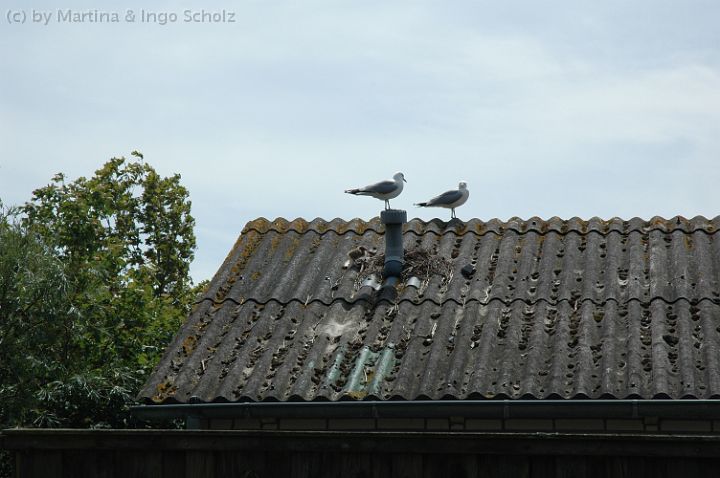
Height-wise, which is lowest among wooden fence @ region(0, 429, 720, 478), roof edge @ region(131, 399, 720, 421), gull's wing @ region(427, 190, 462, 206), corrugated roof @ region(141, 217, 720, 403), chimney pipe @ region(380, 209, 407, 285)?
wooden fence @ region(0, 429, 720, 478)

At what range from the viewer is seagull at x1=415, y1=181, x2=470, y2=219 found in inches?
478

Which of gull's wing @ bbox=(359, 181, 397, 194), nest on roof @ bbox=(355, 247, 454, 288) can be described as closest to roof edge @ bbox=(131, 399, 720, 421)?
nest on roof @ bbox=(355, 247, 454, 288)

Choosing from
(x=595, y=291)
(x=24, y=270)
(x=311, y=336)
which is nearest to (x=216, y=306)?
(x=311, y=336)

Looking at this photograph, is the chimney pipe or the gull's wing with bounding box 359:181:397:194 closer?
the chimney pipe

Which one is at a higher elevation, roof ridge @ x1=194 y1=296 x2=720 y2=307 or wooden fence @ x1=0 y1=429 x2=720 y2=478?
roof ridge @ x1=194 y1=296 x2=720 y2=307

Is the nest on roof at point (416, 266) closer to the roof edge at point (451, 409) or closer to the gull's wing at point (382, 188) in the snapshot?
the gull's wing at point (382, 188)

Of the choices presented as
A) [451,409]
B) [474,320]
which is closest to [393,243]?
[474,320]

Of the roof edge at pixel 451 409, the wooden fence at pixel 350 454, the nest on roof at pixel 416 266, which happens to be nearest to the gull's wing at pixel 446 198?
the nest on roof at pixel 416 266

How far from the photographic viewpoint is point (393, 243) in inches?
423

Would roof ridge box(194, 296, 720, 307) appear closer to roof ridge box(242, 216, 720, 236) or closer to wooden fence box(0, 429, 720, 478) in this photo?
roof ridge box(242, 216, 720, 236)

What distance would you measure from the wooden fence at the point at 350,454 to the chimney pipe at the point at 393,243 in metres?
5.39

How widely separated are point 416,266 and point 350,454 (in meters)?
5.55

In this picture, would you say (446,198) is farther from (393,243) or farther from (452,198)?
(393,243)

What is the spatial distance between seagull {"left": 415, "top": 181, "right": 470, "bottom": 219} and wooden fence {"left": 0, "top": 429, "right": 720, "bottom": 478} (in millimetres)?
7255
